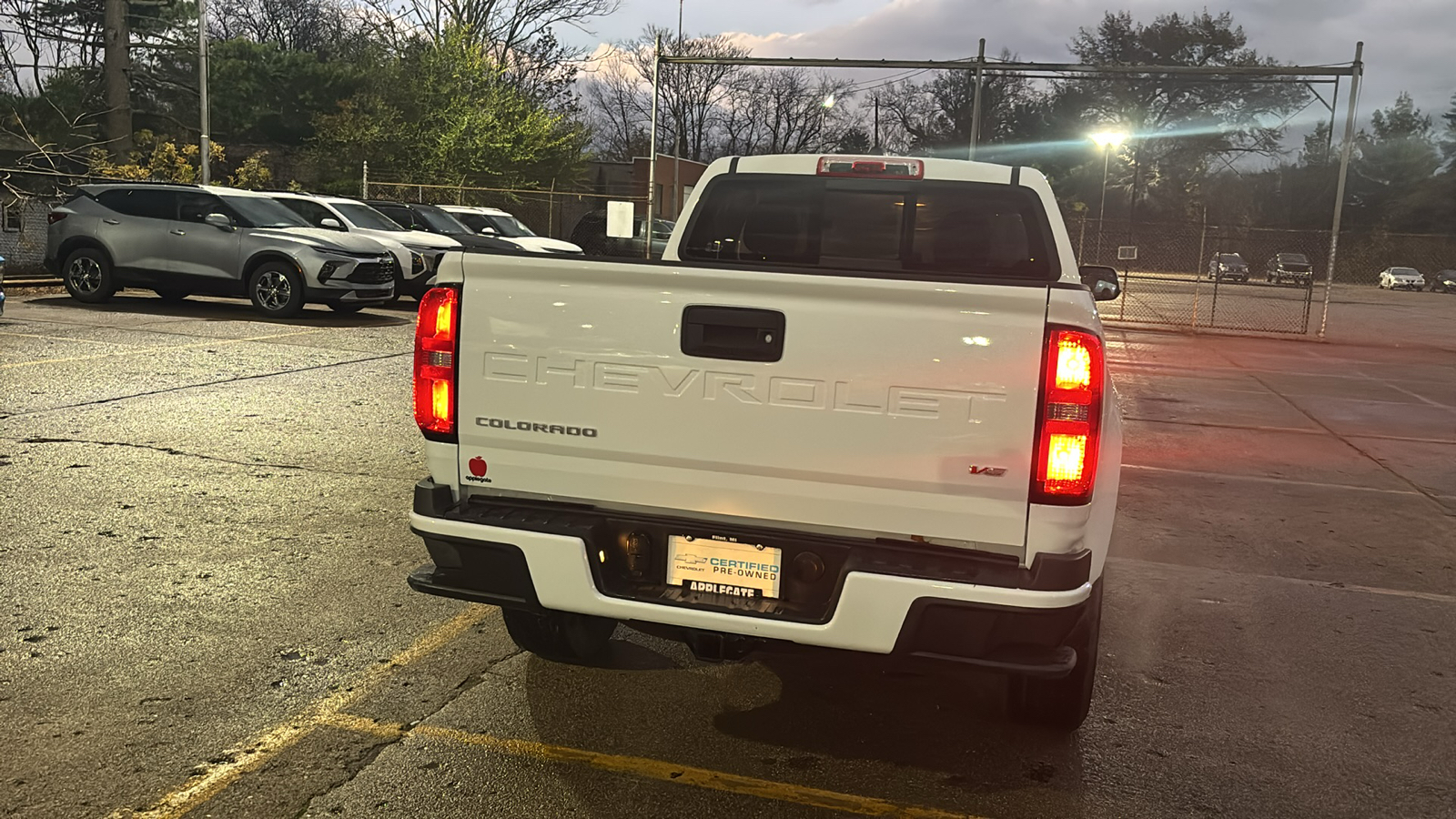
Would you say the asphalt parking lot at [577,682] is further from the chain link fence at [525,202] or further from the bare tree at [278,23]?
the bare tree at [278,23]

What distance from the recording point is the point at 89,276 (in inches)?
646

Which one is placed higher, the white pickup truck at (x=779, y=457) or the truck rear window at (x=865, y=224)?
the truck rear window at (x=865, y=224)

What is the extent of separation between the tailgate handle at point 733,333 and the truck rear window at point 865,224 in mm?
2059

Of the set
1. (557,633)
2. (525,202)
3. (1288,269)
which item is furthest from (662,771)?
(1288,269)

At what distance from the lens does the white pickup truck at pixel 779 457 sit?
3184mm

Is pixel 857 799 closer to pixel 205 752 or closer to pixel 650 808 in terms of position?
pixel 650 808

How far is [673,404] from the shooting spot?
343 centimetres

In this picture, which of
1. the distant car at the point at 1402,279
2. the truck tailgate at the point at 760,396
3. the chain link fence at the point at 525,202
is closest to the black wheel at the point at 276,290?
the truck tailgate at the point at 760,396

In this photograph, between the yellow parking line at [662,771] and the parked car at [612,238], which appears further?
the parked car at [612,238]

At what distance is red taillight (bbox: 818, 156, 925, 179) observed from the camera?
497cm

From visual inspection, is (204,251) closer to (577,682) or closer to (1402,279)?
(577,682)

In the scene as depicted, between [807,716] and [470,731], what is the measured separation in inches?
43.3

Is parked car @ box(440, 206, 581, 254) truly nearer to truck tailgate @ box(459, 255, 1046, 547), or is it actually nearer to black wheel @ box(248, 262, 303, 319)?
black wheel @ box(248, 262, 303, 319)

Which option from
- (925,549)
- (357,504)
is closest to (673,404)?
(925,549)
